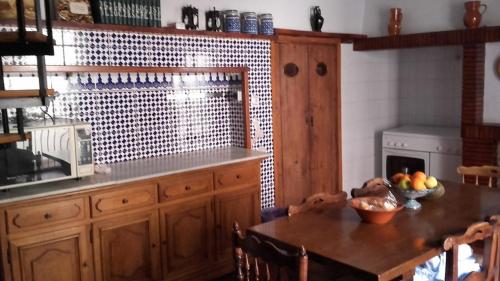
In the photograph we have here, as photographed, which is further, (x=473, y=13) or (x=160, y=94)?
(x=473, y=13)

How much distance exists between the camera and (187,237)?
3.32 metres

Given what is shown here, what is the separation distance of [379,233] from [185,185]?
150 centimetres

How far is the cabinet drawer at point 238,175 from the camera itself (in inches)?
136

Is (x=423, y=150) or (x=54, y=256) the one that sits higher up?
(x=423, y=150)

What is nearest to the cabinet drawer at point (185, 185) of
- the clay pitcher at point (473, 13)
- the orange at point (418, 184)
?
the orange at point (418, 184)

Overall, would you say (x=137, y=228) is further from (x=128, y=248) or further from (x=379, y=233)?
(x=379, y=233)

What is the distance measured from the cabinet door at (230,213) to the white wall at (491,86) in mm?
2292

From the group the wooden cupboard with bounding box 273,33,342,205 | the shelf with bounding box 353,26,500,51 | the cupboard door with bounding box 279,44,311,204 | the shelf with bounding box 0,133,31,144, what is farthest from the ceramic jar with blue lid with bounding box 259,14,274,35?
the shelf with bounding box 0,133,31,144

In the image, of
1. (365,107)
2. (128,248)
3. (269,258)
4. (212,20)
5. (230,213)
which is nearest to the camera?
(269,258)

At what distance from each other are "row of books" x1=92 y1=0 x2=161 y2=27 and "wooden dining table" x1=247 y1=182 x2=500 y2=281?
1.82m

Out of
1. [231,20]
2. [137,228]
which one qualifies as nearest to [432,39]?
[231,20]

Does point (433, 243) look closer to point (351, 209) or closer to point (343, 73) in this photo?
point (351, 209)

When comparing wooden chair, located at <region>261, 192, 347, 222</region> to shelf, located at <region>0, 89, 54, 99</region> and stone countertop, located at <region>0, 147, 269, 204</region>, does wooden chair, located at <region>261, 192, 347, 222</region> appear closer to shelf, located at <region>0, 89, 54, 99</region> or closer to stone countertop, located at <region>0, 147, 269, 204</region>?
stone countertop, located at <region>0, 147, 269, 204</region>

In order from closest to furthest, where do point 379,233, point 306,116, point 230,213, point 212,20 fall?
point 379,233 < point 230,213 < point 212,20 < point 306,116
